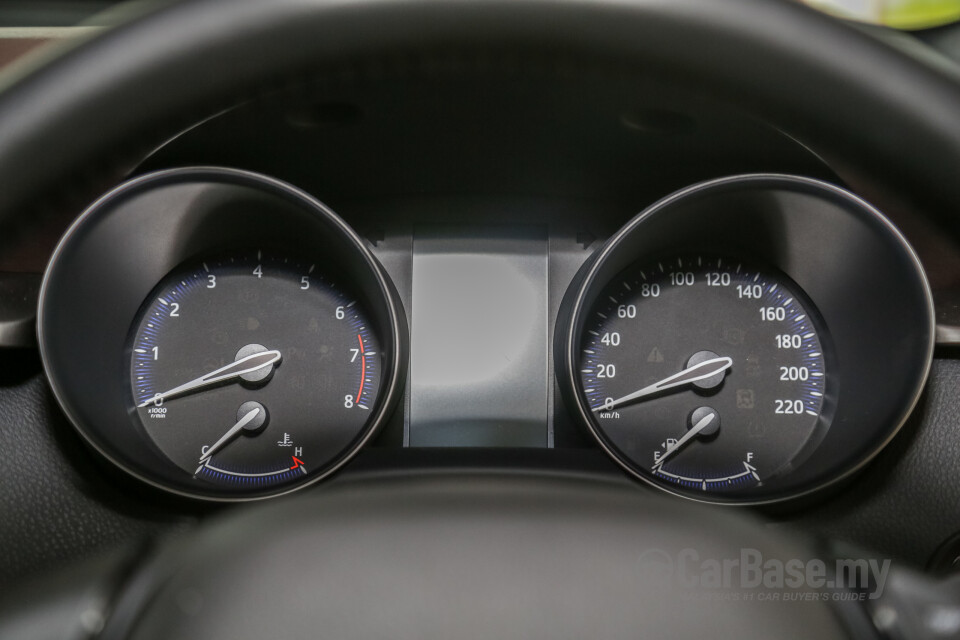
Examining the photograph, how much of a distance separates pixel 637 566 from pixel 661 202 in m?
0.77

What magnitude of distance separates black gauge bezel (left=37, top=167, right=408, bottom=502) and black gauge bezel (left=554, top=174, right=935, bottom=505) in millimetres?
346

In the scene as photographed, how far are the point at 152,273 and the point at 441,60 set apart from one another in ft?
2.85

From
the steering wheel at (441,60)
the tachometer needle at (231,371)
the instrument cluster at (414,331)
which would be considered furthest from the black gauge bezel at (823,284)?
the tachometer needle at (231,371)

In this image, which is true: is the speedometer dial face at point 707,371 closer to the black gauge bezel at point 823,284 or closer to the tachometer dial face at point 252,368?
the black gauge bezel at point 823,284

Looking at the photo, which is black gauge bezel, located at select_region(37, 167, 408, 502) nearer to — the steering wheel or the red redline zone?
the red redline zone

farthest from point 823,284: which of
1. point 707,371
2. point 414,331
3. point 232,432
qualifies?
point 232,432

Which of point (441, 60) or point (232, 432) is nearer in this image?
point (441, 60)

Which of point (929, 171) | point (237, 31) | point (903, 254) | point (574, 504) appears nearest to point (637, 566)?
point (574, 504)

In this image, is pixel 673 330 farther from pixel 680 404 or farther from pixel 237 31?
pixel 237 31

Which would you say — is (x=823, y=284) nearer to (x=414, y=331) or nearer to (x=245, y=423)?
(x=414, y=331)

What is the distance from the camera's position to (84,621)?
2.59 feet

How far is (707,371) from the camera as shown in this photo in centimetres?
155

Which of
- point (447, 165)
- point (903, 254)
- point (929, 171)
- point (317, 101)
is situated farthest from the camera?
point (447, 165)

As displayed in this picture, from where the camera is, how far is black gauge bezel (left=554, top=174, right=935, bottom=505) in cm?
120
